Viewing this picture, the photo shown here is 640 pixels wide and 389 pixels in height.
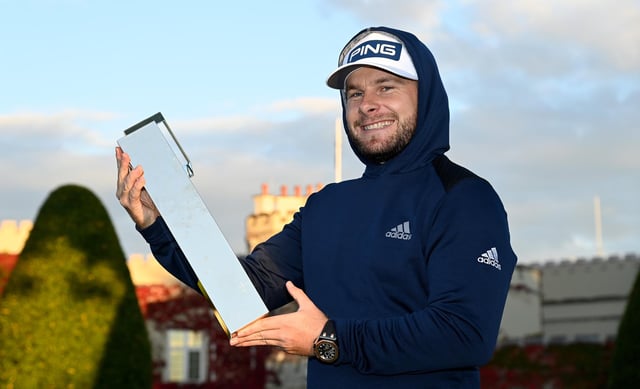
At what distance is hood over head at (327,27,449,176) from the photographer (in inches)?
131

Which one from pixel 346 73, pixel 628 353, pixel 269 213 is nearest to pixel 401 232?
pixel 346 73

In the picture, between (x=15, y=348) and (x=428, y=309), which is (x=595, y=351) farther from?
(x=428, y=309)

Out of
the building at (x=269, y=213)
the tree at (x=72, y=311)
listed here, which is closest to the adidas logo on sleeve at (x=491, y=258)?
the tree at (x=72, y=311)

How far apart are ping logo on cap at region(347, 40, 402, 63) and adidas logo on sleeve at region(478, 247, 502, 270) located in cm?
72

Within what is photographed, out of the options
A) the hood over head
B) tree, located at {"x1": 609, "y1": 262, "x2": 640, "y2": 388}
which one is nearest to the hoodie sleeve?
the hood over head

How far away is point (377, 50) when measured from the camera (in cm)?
333

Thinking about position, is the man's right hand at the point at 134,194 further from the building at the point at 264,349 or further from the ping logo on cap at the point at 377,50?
the building at the point at 264,349

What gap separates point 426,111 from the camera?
132 inches

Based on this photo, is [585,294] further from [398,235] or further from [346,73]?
[398,235]

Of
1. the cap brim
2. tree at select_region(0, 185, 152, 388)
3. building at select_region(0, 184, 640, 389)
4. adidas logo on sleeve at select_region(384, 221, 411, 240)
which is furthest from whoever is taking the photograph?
building at select_region(0, 184, 640, 389)

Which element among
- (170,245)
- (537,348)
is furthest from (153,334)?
(170,245)

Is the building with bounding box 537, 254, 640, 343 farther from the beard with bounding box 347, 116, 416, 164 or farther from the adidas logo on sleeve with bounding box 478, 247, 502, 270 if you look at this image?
the adidas logo on sleeve with bounding box 478, 247, 502, 270

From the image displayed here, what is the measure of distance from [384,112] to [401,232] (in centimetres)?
42

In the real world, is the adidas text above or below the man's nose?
below
